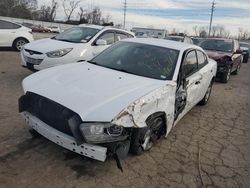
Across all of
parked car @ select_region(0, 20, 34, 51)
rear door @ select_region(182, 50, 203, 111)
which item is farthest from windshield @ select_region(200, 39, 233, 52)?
parked car @ select_region(0, 20, 34, 51)

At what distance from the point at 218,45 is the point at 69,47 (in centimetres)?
697

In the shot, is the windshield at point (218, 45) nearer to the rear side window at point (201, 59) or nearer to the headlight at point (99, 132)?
the rear side window at point (201, 59)

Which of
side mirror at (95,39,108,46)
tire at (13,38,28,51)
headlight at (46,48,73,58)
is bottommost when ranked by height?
tire at (13,38,28,51)

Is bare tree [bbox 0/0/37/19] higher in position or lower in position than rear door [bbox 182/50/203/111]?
higher

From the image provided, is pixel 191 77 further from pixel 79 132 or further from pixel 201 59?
pixel 79 132

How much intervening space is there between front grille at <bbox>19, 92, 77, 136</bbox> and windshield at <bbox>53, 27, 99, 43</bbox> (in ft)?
15.2

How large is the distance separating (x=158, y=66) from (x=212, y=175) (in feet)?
6.14

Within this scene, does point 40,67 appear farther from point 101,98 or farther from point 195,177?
point 195,177

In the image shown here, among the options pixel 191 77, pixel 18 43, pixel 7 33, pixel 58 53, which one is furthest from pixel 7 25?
pixel 191 77

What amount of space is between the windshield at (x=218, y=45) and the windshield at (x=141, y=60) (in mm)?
7513

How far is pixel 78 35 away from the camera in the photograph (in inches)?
338

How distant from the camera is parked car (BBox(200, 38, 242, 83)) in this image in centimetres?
1098

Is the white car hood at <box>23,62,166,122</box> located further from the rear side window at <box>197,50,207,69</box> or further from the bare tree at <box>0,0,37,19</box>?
the bare tree at <box>0,0,37,19</box>

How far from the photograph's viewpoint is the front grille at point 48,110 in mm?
3385
